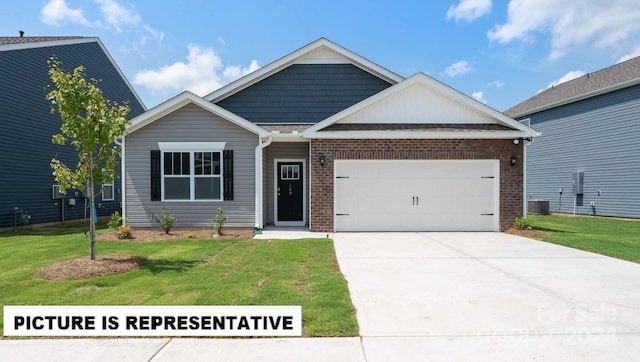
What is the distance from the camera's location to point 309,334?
3787mm

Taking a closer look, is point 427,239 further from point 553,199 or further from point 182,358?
point 553,199

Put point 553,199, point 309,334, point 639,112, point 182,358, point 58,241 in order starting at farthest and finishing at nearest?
point 553,199, point 639,112, point 58,241, point 309,334, point 182,358

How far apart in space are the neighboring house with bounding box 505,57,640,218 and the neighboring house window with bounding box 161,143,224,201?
56.2 ft

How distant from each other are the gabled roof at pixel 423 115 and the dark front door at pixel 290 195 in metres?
2.14

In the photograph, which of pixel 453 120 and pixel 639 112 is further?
pixel 639 112

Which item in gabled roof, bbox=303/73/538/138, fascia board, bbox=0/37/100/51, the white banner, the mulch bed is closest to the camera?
the white banner

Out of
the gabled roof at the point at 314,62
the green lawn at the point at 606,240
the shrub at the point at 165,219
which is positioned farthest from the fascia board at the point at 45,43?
the green lawn at the point at 606,240

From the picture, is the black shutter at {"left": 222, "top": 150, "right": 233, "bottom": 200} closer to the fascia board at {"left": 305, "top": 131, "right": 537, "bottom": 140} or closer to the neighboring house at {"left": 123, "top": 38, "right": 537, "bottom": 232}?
the neighboring house at {"left": 123, "top": 38, "right": 537, "bottom": 232}

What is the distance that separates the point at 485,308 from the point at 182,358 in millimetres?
3491

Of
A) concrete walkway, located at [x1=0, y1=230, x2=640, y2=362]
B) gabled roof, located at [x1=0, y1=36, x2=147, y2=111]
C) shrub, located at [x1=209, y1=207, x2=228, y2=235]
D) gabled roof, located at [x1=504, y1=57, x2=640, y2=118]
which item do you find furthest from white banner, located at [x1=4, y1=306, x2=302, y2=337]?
gabled roof, located at [x1=504, y1=57, x2=640, y2=118]

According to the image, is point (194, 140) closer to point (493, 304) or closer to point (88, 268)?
point (88, 268)

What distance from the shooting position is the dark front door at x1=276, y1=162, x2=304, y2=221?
12.8m

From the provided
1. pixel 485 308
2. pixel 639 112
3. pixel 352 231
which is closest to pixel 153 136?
pixel 352 231

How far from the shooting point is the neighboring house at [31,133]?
42.4ft
